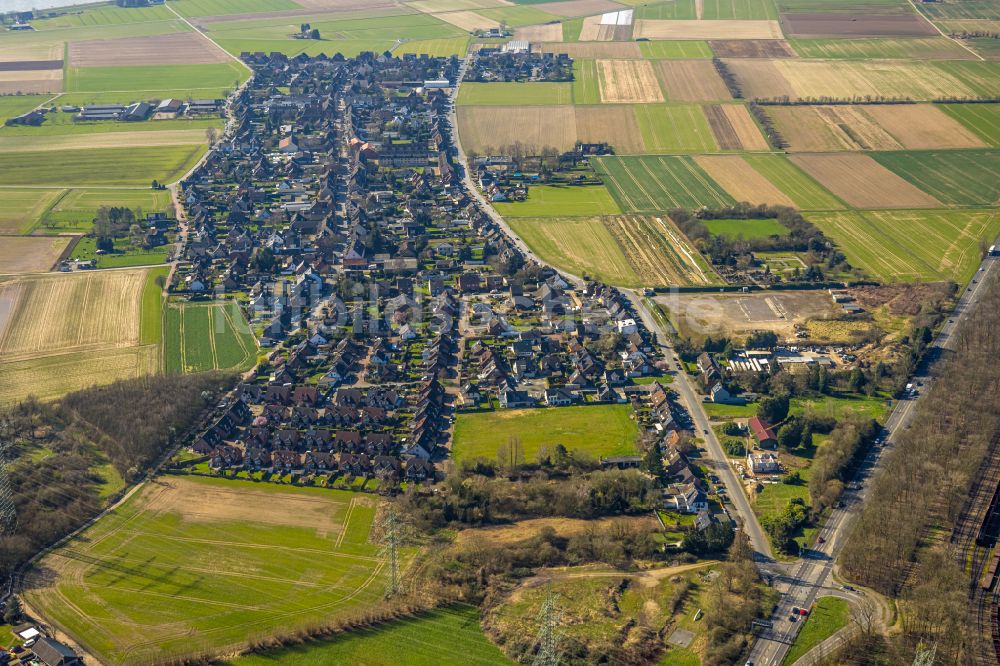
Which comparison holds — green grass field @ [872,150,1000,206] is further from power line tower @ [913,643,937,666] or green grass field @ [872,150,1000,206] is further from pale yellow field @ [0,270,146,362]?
pale yellow field @ [0,270,146,362]

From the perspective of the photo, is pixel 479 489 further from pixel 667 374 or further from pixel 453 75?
pixel 453 75

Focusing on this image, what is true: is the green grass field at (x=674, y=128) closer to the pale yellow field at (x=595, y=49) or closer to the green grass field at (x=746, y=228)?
the green grass field at (x=746, y=228)

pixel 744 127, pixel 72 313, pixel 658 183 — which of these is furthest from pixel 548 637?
pixel 744 127

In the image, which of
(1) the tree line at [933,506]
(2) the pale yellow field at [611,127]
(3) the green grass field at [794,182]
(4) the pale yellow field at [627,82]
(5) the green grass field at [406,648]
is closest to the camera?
(5) the green grass field at [406,648]

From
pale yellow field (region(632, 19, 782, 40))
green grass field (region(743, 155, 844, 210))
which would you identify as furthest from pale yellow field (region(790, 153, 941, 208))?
pale yellow field (region(632, 19, 782, 40))

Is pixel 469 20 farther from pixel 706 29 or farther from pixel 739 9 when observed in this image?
pixel 739 9

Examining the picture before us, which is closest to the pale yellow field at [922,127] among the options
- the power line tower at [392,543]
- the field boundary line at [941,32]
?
the field boundary line at [941,32]

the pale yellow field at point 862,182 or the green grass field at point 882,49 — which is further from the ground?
the green grass field at point 882,49

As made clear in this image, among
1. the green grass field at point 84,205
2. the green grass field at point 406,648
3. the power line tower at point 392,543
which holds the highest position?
the green grass field at point 84,205
